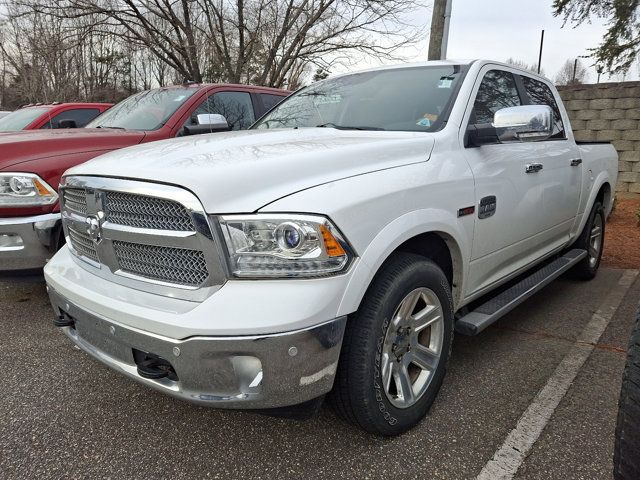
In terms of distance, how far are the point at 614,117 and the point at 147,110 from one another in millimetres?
7436

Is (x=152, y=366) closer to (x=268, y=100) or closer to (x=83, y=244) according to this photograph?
(x=83, y=244)

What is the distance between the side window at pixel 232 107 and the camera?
4914mm

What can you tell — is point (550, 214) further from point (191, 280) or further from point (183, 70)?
point (183, 70)

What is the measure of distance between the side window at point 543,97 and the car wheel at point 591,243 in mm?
1026

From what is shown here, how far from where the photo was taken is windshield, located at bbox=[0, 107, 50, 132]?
6.49 meters

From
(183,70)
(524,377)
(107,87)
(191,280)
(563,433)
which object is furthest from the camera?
(107,87)

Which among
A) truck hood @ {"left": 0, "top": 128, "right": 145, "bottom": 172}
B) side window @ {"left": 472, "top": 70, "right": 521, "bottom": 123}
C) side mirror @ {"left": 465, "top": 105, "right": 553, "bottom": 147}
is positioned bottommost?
truck hood @ {"left": 0, "top": 128, "right": 145, "bottom": 172}

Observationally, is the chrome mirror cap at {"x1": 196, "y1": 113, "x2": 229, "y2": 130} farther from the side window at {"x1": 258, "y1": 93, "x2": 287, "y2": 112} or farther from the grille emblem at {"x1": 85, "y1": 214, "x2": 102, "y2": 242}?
the grille emblem at {"x1": 85, "y1": 214, "x2": 102, "y2": 242}

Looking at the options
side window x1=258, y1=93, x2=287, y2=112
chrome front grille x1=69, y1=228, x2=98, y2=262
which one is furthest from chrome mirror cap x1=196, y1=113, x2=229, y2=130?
chrome front grille x1=69, y1=228, x2=98, y2=262

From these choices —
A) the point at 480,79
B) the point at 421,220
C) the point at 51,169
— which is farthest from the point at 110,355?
the point at 480,79

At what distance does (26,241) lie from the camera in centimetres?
324

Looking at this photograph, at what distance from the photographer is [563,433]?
2.26 meters

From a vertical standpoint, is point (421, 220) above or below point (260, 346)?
above

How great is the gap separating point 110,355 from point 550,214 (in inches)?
116
